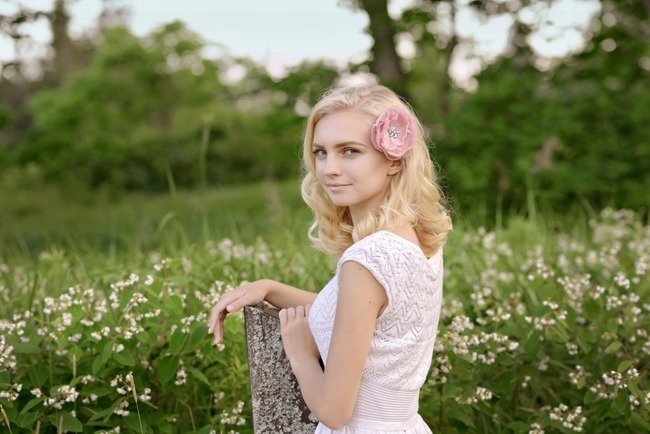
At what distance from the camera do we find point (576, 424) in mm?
3053

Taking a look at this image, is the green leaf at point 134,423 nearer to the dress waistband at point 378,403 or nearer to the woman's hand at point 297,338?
the woman's hand at point 297,338

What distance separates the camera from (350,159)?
2.02m

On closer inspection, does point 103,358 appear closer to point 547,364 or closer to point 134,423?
point 134,423

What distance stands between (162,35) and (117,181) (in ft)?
11.7

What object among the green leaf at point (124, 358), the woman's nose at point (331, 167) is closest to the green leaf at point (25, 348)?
the green leaf at point (124, 358)

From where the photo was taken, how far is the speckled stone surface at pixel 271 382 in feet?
7.43

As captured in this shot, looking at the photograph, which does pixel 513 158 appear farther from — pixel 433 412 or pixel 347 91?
pixel 347 91

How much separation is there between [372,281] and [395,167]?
1.28 feet

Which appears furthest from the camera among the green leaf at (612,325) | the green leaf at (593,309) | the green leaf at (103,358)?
the green leaf at (593,309)

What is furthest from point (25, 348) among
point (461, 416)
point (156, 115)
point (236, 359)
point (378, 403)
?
point (156, 115)

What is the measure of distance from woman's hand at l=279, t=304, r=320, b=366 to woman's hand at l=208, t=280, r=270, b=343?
0.44 ft

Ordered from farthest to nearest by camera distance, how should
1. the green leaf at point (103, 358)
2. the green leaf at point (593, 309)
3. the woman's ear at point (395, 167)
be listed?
1. the green leaf at point (593, 309)
2. the green leaf at point (103, 358)
3. the woman's ear at point (395, 167)

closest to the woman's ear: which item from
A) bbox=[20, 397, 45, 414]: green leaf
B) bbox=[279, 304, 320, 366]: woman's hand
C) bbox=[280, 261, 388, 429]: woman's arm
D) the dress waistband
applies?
bbox=[280, 261, 388, 429]: woman's arm

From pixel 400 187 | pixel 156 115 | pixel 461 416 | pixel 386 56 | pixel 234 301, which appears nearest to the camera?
pixel 400 187
